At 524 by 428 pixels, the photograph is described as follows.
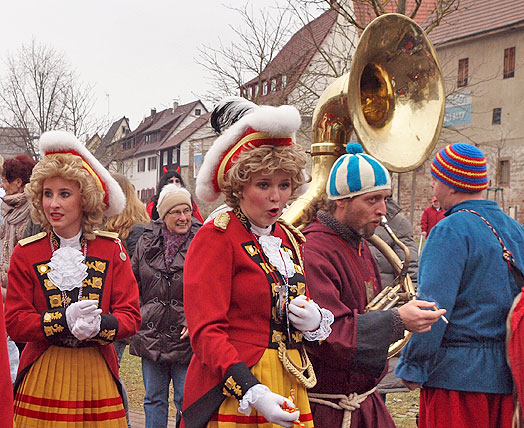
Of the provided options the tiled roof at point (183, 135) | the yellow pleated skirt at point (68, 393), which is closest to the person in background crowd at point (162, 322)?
the yellow pleated skirt at point (68, 393)

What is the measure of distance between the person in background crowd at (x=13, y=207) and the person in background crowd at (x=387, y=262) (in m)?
2.70

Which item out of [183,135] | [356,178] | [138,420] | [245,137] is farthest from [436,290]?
[183,135]

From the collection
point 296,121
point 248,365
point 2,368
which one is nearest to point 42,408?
point 248,365

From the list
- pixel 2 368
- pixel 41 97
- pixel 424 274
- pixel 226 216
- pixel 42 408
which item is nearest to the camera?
pixel 2 368

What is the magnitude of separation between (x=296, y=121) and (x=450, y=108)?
99.9 feet

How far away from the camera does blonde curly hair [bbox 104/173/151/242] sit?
617 cm

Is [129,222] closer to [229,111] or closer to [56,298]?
[56,298]

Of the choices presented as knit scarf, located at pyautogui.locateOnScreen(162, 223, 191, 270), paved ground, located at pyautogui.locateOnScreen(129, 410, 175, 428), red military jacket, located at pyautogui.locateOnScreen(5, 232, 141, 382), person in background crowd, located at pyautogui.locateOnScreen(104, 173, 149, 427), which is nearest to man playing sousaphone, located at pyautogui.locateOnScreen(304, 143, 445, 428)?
red military jacket, located at pyautogui.locateOnScreen(5, 232, 141, 382)

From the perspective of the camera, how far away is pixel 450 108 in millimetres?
31938

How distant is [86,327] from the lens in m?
3.37

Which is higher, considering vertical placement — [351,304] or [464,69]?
[464,69]

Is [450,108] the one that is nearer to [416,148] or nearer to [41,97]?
[41,97]

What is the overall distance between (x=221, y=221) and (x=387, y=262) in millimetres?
2327

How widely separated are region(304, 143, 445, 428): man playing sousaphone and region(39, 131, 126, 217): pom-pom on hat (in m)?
1.14
